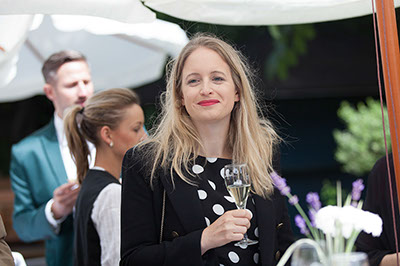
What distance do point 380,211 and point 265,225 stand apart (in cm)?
67

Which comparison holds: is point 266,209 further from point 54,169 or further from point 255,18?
point 54,169

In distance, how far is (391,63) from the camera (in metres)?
2.26

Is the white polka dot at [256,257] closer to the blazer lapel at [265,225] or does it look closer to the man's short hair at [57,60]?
the blazer lapel at [265,225]

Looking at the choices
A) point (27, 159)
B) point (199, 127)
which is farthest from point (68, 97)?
point (199, 127)

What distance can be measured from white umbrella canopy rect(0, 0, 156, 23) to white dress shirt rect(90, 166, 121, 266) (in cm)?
79

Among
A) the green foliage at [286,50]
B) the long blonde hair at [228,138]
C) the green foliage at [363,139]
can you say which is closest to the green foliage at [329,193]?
the green foliage at [363,139]

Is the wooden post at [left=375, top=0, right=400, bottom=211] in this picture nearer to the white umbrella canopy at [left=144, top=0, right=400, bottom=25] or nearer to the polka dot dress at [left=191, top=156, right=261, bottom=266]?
the polka dot dress at [left=191, top=156, right=261, bottom=266]

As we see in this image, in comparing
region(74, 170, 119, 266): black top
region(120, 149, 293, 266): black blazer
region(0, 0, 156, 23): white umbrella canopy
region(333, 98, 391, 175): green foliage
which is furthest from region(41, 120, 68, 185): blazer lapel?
region(333, 98, 391, 175): green foliage

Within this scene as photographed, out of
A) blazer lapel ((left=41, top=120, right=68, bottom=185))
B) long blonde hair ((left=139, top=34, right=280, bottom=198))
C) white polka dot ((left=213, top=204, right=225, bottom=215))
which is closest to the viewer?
white polka dot ((left=213, top=204, right=225, bottom=215))

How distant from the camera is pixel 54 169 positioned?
3.88 meters

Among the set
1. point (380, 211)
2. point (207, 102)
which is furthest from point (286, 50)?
point (207, 102)

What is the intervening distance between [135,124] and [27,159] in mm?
983

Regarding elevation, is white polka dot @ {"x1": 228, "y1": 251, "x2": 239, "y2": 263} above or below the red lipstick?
below

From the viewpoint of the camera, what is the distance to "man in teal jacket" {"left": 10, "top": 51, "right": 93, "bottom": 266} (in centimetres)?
A: 370
